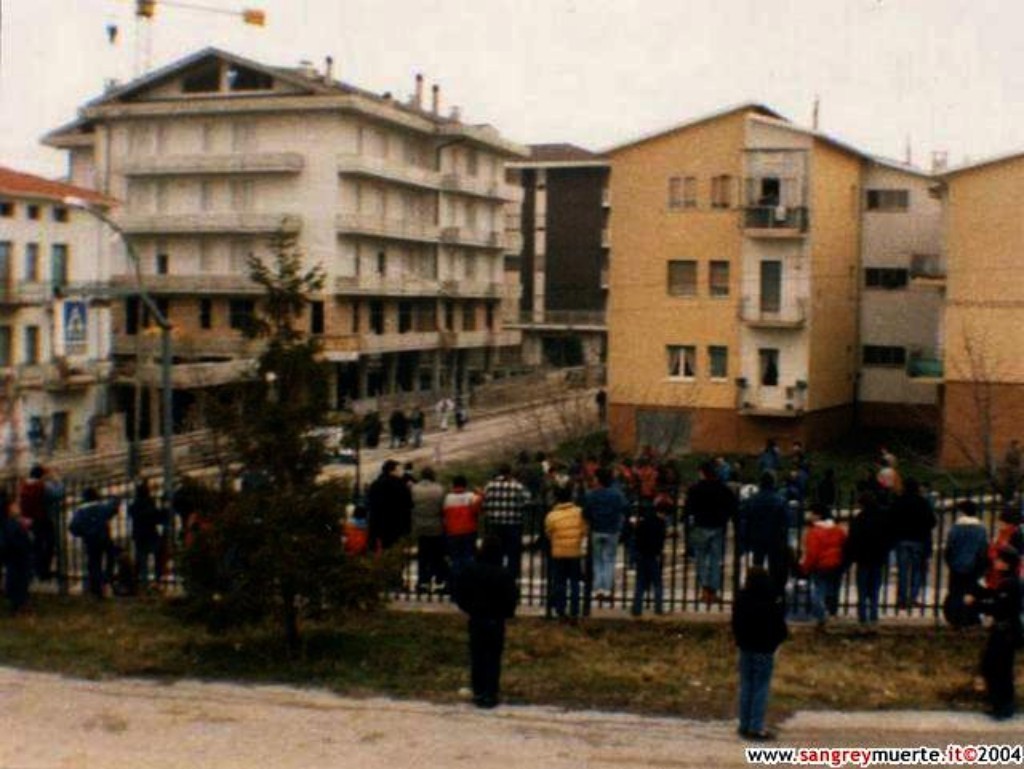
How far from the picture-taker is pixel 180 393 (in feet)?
177

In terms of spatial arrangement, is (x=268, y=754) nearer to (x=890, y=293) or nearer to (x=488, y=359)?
(x=890, y=293)

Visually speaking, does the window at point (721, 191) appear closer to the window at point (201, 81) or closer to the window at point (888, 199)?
the window at point (888, 199)

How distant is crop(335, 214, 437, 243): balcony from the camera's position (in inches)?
2288

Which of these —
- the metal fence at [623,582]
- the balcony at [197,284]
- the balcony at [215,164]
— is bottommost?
the metal fence at [623,582]

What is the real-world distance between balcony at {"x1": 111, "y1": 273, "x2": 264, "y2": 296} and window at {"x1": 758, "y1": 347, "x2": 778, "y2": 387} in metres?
21.0

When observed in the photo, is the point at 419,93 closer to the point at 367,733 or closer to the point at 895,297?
the point at 895,297

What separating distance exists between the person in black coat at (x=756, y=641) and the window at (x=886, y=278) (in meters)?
40.6

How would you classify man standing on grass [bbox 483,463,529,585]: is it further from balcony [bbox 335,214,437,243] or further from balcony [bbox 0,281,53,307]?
balcony [bbox 335,214,437,243]

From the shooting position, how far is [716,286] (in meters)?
46.4

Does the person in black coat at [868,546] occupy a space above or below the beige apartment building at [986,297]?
below

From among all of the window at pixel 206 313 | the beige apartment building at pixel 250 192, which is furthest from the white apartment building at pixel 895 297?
the window at pixel 206 313

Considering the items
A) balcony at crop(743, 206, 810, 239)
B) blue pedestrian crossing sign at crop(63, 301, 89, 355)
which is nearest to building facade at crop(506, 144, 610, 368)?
blue pedestrian crossing sign at crop(63, 301, 89, 355)

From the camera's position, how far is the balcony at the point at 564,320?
8012 centimetres

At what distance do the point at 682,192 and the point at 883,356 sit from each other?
10.5 meters
